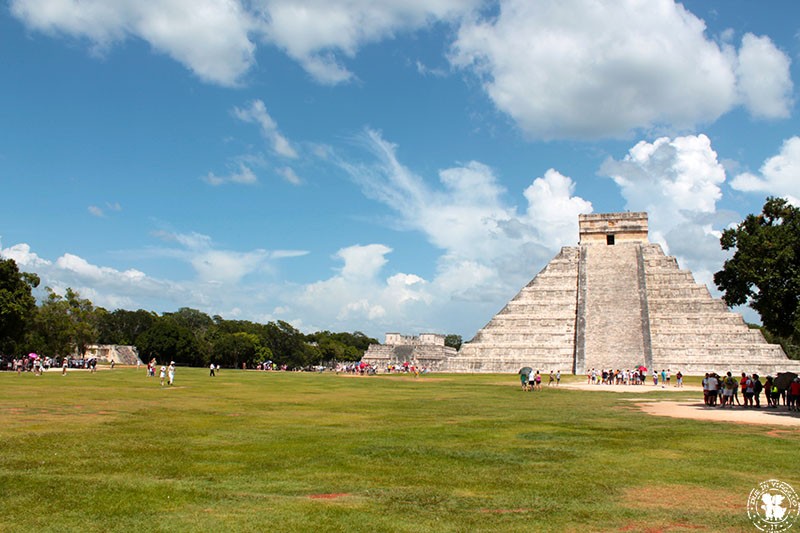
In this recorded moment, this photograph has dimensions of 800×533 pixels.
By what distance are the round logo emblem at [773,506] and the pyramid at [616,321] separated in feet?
117

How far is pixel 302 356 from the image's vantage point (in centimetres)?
9969

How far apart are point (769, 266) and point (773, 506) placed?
14745mm

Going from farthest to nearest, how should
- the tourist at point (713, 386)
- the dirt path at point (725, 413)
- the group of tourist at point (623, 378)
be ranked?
the group of tourist at point (623, 378)
the tourist at point (713, 386)
the dirt path at point (725, 413)

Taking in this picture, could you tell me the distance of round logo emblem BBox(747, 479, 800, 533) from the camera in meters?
6.14

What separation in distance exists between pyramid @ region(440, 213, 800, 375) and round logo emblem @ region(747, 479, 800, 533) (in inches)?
Result: 1404

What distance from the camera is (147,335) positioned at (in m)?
74.9

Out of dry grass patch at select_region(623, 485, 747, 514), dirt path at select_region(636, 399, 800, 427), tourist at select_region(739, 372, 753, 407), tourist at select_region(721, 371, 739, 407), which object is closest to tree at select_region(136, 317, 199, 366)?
dirt path at select_region(636, 399, 800, 427)

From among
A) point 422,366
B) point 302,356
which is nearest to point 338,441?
point 422,366

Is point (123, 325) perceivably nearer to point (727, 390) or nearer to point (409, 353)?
point (409, 353)

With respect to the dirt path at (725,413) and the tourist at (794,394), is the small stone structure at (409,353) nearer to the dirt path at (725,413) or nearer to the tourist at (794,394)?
the dirt path at (725,413)

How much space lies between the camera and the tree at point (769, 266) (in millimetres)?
19328

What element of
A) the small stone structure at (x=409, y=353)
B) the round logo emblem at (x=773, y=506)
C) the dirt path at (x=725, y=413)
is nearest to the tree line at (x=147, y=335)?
the small stone structure at (x=409, y=353)

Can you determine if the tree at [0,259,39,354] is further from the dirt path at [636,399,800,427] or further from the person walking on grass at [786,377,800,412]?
the person walking on grass at [786,377,800,412]

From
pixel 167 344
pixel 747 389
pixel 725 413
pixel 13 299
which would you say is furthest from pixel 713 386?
pixel 167 344
